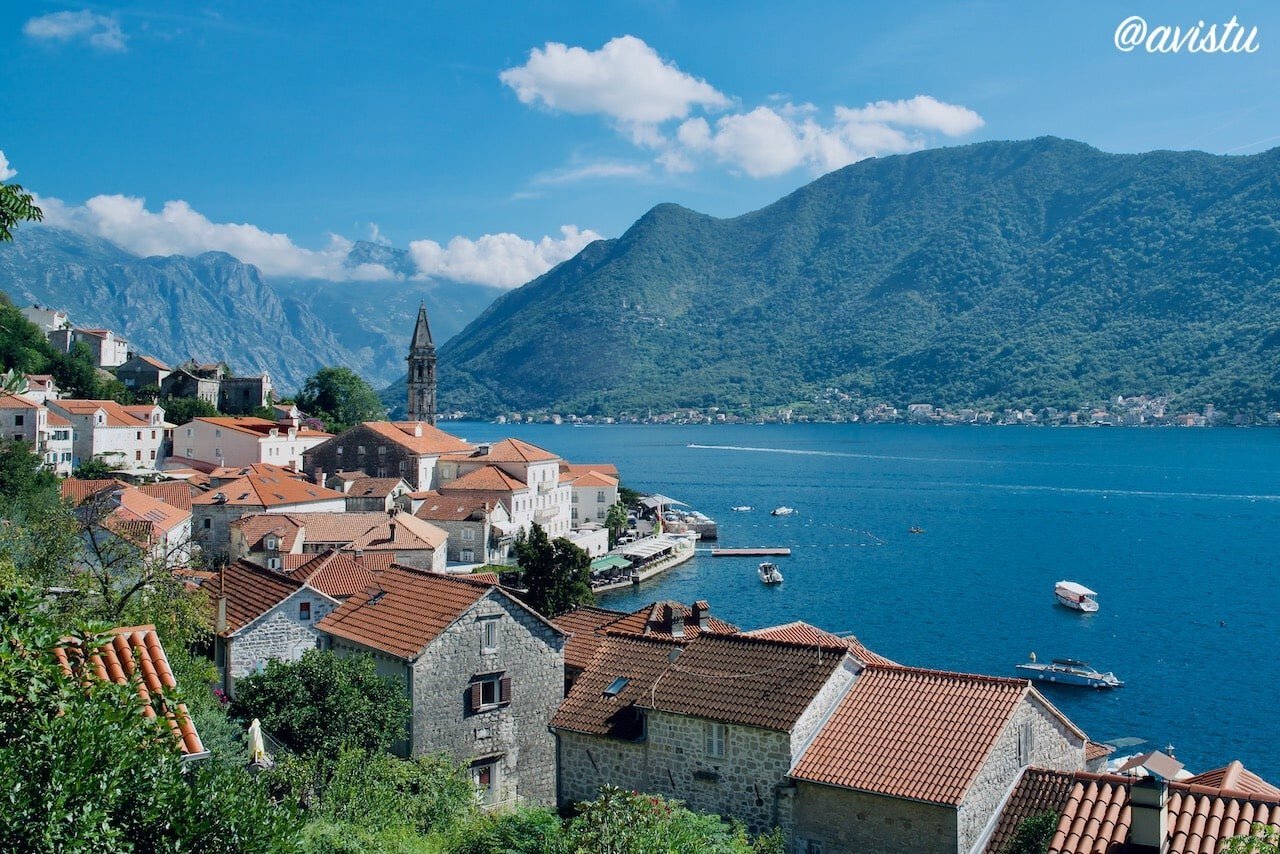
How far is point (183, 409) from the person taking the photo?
88.1 meters

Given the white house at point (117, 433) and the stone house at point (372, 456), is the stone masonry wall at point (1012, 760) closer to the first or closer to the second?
the stone house at point (372, 456)

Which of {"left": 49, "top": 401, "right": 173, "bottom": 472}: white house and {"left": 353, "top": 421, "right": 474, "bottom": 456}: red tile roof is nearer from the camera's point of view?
{"left": 49, "top": 401, "right": 173, "bottom": 472}: white house

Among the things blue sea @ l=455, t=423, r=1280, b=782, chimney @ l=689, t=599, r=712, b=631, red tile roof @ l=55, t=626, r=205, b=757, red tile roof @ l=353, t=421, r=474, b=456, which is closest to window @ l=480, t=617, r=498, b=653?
chimney @ l=689, t=599, r=712, b=631

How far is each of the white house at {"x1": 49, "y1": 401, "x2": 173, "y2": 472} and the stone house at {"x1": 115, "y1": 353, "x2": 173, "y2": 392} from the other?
828 inches

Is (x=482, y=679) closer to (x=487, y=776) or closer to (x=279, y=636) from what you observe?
(x=487, y=776)

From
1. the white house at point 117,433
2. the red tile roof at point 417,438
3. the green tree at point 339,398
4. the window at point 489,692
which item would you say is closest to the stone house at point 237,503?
the red tile roof at point 417,438

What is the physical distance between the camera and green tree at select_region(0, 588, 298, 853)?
6.88 m

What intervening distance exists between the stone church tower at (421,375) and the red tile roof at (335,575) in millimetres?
71574

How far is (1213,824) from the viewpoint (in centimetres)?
1273

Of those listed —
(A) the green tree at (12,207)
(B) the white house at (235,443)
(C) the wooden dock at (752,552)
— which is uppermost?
Result: (A) the green tree at (12,207)

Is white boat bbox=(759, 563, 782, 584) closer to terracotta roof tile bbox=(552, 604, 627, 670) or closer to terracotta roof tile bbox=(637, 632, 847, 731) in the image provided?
terracotta roof tile bbox=(552, 604, 627, 670)

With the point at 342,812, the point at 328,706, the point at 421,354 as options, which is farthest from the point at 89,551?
the point at 421,354

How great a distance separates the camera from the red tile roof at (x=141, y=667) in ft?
29.6

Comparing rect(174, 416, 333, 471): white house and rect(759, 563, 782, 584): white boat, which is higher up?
rect(174, 416, 333, 471): white house
